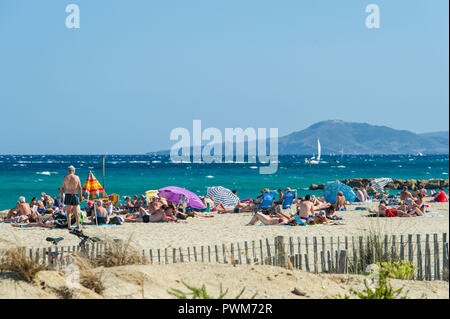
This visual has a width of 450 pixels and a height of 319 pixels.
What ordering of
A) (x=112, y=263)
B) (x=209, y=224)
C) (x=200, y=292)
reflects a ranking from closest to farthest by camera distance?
1. (x=200, y=292)
2. (x=112, y=263)
3. (x=209, y=224)

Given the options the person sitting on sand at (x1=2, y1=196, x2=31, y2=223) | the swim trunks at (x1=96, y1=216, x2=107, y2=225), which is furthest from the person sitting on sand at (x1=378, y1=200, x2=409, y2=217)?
the person sitting on sand at (x1=2, y1=196, x2=31, y2=223)

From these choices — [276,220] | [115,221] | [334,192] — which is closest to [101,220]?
[115,221]

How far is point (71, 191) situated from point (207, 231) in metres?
3.79

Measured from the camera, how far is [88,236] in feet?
30.3

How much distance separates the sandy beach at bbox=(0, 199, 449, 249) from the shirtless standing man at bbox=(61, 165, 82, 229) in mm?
591

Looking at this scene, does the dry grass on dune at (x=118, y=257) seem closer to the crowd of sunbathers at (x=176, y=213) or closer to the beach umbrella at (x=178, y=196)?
the crowd of sunbathers at (x=176, y=213)

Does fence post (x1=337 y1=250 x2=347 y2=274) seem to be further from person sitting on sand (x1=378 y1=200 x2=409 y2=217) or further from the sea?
the sea

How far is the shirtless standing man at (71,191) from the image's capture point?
41.8 ft

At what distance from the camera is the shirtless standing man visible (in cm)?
1273

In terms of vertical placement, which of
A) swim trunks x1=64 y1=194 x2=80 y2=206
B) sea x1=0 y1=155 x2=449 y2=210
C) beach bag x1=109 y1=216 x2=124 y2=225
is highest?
swim trunks x1=64 y1=194 x2=80 y2=206

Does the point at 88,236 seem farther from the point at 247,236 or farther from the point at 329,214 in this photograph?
the point at 329,214

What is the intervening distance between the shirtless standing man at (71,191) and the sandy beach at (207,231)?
59cm
